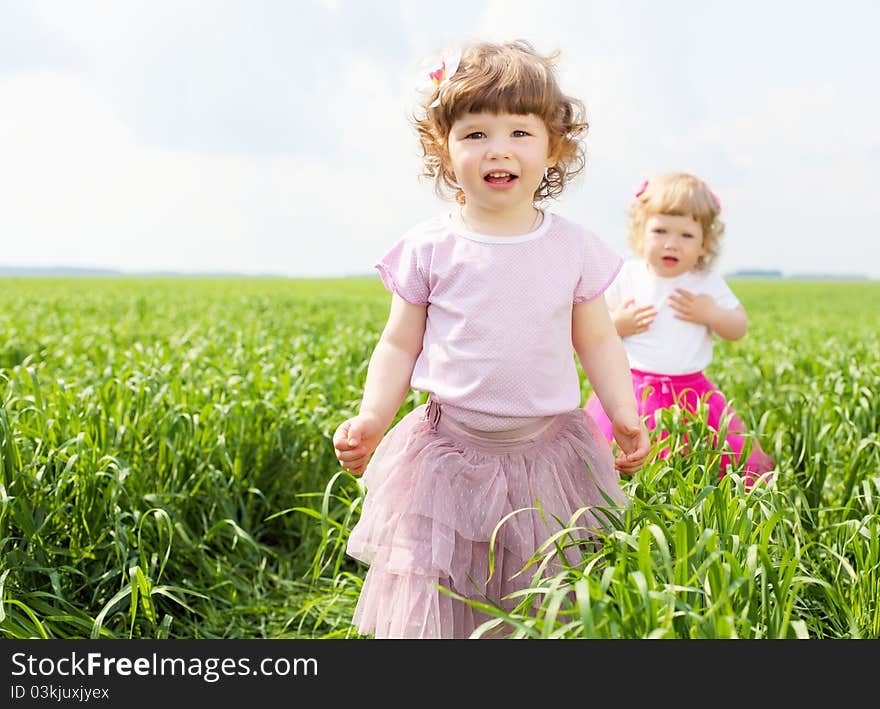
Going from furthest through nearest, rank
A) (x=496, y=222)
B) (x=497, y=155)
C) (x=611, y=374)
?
(x=611, y=374) < (x=496, y=222) < (x=497, y=155)

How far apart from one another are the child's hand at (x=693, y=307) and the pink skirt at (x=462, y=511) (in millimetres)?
1554

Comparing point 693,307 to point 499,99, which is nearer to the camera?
point 499,99

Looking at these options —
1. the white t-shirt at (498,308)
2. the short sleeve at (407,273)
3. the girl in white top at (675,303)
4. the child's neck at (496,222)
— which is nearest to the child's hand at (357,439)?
the white t-shirt at (498,308)

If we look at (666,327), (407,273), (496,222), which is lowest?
(666,327)

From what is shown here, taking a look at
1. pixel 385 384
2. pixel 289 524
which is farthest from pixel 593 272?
pixel 289 524

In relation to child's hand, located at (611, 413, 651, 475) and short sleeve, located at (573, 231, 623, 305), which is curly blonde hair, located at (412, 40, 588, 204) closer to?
short sleeve, located at (573, 231, 623, 305)

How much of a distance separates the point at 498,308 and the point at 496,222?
0.24 metres

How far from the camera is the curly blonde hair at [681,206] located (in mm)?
3719

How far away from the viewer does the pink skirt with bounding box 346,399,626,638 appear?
2211mm

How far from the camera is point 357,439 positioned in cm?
228

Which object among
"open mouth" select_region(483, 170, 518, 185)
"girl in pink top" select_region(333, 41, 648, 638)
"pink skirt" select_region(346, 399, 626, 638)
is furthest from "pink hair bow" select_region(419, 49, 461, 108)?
"pink skirt" select_region(346, 399, 626, 638)

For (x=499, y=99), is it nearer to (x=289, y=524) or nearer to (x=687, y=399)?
(x=687, y=399)

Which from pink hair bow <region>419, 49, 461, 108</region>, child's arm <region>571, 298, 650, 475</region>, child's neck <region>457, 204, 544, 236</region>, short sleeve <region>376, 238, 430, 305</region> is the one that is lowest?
child's arm <region>571, 298, 650, 475</region>

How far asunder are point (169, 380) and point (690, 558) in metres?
3.34
